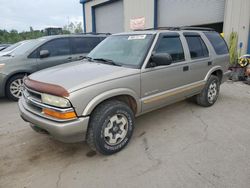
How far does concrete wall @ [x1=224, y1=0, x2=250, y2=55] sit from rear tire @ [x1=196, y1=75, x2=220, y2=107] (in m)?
4.35

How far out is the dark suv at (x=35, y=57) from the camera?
5180 millimetres

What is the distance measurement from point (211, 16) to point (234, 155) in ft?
26.1

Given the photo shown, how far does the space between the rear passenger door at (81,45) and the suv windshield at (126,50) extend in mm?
2560

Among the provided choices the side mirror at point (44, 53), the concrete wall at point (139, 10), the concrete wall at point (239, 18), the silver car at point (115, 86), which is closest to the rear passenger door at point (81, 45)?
the side mirror at point (44, 53)

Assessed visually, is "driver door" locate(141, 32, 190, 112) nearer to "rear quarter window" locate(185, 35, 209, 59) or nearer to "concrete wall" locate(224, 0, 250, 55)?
"rear quarter window" locate(185, 35, 209, 59)

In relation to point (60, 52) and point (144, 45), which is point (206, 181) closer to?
point (144, 45)

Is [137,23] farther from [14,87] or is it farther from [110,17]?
[14,87]

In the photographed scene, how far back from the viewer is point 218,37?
4785 millimetres

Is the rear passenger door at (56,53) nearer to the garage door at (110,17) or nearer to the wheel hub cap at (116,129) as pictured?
the wheel hub cap at (116,129)

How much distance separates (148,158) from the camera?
9.05 ft

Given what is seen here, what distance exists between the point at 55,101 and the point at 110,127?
32.6 inches

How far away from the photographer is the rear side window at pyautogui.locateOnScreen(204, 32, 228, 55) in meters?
4.50

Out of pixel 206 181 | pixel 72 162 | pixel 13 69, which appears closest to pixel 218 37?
pixel 206 181

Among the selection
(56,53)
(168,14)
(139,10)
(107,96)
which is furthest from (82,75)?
(139,10)
